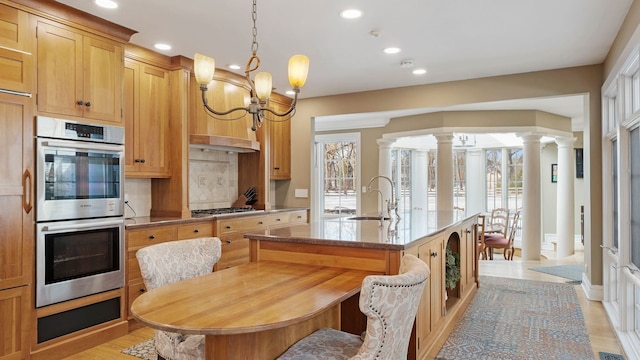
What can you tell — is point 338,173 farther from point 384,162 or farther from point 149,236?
point 149,236

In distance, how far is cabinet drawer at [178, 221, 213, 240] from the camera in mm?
3822

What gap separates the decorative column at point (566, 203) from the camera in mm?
7398

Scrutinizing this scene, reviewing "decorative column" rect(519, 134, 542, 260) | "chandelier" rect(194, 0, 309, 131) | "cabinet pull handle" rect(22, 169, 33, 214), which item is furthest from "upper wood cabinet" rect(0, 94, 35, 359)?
"decorative column" rect(519, 134, 542, 260)

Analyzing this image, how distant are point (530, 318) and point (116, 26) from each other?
4.36 meters

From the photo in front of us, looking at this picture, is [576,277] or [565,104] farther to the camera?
[565,104]

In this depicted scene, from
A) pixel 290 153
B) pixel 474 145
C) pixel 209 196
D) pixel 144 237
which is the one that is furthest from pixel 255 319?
pixel 474 145

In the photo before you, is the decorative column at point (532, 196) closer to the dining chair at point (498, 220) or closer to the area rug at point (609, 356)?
the dining chair at point (498, 220)

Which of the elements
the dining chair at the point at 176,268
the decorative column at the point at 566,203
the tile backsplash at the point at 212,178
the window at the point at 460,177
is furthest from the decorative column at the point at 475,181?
the dining chair at the point at 176,268

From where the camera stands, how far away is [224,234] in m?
4.23

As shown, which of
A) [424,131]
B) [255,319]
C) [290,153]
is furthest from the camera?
[424,131]

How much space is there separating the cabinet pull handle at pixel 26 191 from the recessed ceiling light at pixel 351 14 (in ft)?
7.97

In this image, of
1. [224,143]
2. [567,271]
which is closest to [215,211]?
[224,143]

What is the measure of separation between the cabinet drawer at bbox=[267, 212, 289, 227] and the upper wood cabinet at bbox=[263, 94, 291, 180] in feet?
2.40

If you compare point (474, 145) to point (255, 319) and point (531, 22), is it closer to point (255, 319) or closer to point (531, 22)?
point (531, 22)
